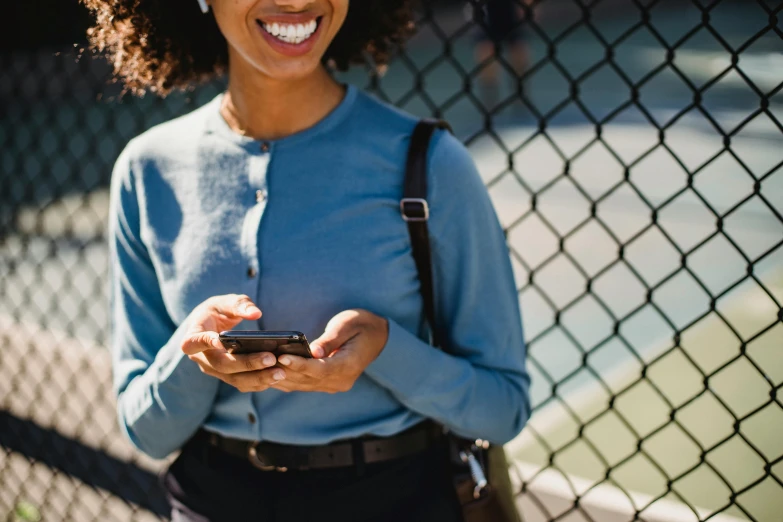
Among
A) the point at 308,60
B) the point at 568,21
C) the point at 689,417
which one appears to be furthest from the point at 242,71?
the point at 568,21

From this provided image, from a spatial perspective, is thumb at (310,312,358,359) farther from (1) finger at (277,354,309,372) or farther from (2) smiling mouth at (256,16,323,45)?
(2) smiling mouth at (256,16,323,45)

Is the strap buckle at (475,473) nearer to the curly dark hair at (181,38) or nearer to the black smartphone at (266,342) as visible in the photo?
the black smartphone at (266,342)

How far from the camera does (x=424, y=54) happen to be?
14930 millimetres

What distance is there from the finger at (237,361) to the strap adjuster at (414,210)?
14.5 inches

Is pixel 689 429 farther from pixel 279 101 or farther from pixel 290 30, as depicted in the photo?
pixel 290 30

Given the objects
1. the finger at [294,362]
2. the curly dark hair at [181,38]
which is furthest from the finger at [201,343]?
the curly dark hair at [181,38]

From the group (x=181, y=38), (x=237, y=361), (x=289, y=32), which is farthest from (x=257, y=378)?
(x=181, y=38)

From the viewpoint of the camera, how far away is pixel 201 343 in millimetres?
1224

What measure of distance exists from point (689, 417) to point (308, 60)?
2756 millimetres

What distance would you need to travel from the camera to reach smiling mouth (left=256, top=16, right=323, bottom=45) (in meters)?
1.32

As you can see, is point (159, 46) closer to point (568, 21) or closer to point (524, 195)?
point (524, 195)

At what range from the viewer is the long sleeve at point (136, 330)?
1479 mm

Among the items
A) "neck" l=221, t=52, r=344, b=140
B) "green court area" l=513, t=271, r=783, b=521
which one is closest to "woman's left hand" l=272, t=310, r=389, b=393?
"neck" l=221, t=52, r=344, b=140

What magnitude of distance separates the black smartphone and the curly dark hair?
0.81 metres
